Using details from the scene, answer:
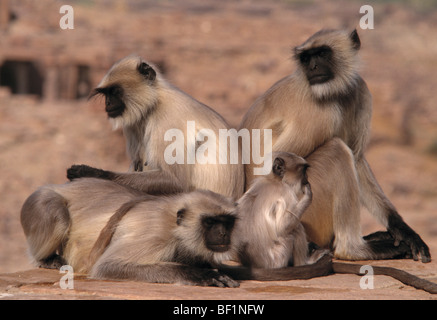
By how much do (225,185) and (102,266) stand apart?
1.17 metres

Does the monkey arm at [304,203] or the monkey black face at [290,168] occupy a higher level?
the monkey black face at [290,168]

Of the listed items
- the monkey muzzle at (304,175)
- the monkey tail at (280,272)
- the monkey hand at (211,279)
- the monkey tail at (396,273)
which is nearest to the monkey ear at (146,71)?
the monkey muzzle at (304,175)

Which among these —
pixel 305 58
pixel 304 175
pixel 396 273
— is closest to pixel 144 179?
pixel 304 175

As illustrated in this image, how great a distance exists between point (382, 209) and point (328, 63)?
112cm

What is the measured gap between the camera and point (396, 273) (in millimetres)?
4520

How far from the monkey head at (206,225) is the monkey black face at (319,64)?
1466 mm

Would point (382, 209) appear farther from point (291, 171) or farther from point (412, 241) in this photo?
point (291, 171)

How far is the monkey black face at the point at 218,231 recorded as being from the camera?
4098 millimetres

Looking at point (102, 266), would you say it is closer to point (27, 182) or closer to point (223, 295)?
point (223, 295)

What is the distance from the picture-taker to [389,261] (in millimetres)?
5215

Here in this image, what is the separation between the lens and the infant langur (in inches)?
178

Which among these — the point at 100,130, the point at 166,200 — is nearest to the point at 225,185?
the point at 166,200

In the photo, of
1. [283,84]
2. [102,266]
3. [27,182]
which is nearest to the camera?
[102,266]

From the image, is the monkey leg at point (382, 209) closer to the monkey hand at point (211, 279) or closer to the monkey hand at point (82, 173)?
the monkey hand at point (211, 279)
